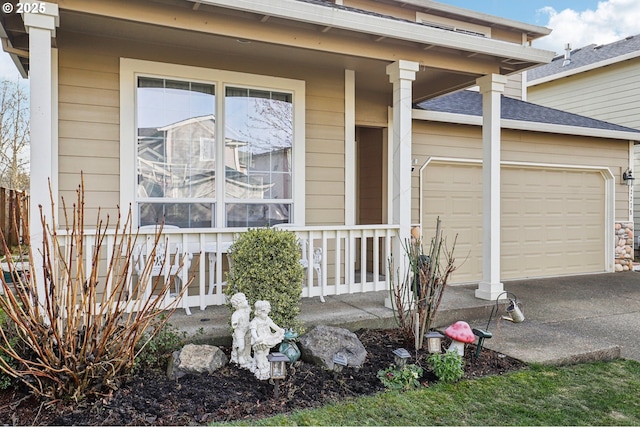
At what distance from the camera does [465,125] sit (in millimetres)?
7254

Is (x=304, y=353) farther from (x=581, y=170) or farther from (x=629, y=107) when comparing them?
(x=629, y=107)

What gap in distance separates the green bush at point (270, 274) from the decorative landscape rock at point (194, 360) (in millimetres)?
471

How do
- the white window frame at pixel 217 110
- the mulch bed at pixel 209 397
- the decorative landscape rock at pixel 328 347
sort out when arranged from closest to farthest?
the mulch bed at pixel 209 397 → the decorative landscape rock at pixel 328 347 → the white window frame at pixel 217 110

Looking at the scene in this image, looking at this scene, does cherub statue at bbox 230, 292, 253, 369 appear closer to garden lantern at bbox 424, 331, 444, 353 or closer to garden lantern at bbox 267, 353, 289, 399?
garden lantern at bbox 267, 353, 289, 399

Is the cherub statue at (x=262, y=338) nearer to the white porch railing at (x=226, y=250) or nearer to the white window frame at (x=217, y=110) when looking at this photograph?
the white porch railing at (x=226, y=250)

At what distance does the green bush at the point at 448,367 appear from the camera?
3.26 meters

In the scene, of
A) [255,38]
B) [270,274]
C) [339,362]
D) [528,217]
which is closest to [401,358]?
[339,362]

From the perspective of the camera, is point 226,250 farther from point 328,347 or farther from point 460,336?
point 460,336

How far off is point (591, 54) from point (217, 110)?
37.9 ft

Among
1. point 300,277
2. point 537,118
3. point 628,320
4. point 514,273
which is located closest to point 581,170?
point 537,118

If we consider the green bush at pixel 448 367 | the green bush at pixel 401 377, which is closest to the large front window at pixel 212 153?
the green bush at pixel 401 377

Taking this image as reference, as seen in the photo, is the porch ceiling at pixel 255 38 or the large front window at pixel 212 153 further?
the large front window at pixel 212 153

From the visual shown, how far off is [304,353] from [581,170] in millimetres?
7152

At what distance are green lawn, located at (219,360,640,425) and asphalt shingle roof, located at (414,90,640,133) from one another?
4.62 meters
